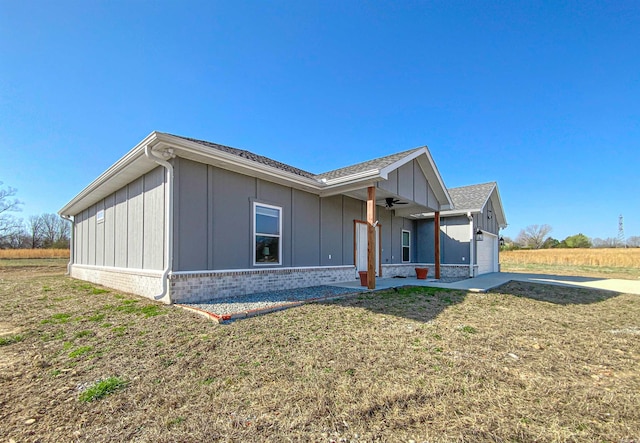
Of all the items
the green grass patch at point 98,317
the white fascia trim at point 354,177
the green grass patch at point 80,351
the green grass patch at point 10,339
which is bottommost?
the green grass patch at point 98,317

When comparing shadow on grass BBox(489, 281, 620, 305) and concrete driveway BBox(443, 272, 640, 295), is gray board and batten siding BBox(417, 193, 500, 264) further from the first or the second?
shadow on grass BBox(489, 281, 620, 305)

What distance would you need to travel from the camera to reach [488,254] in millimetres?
16750

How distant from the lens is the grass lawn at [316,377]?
2109 millimetres

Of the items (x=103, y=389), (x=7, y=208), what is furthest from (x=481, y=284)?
(x=7, y=208)

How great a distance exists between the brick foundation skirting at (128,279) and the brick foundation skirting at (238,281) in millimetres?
629

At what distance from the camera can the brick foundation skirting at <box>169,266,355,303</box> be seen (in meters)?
6.29

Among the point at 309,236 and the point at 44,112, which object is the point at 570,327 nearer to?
the point at 309,236

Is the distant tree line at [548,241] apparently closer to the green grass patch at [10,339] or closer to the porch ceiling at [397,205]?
the porch ceiling at [397,205]

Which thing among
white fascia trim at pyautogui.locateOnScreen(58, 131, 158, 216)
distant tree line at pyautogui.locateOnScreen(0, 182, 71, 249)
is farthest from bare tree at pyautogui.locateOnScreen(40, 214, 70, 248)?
white fascia trim at pyautogui.locateOnScreen(58, 131, 158, 216)

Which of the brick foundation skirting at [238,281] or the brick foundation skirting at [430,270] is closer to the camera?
the brick foundation skirting at [238,281]

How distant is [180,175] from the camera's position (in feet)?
20.9

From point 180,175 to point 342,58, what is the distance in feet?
26.8

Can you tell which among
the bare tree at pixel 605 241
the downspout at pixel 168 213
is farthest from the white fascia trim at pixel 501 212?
the bare tree at pixel 605 241

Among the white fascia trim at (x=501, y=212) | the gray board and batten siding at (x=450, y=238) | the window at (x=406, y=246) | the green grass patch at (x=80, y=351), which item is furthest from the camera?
the white fascia trim at (x=501, y=212)
